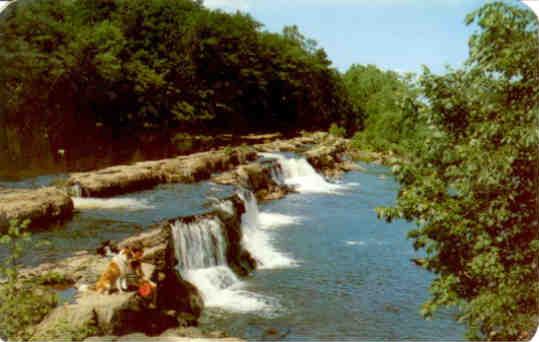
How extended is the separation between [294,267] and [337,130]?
17.5 metres

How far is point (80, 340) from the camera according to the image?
725 cm

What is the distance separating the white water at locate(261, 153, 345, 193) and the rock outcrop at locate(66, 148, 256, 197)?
8.81 ft

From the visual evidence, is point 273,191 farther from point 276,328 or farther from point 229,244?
point 276,328

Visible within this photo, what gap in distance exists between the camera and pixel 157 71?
37.3 m

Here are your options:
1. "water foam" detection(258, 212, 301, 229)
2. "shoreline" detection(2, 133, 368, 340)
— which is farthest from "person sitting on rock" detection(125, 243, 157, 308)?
"water foam" detection(258, 212, 301, 229)

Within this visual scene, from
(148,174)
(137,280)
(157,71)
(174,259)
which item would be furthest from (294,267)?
(157,71)

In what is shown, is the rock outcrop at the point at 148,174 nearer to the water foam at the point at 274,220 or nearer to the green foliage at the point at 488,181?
the water foam at the point at 274,220

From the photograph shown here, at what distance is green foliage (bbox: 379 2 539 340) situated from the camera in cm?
560

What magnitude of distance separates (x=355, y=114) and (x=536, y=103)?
20.8 m

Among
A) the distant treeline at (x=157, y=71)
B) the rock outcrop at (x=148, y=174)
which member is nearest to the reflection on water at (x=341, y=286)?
the rock outcrop at (x=148, y=174)

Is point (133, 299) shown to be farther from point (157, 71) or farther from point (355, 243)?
point (157, 71)

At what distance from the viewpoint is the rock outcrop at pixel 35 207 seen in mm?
12752

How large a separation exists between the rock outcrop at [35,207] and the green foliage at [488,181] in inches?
403

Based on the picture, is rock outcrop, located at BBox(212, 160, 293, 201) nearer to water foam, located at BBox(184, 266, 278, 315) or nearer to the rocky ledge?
the rocky ledge
